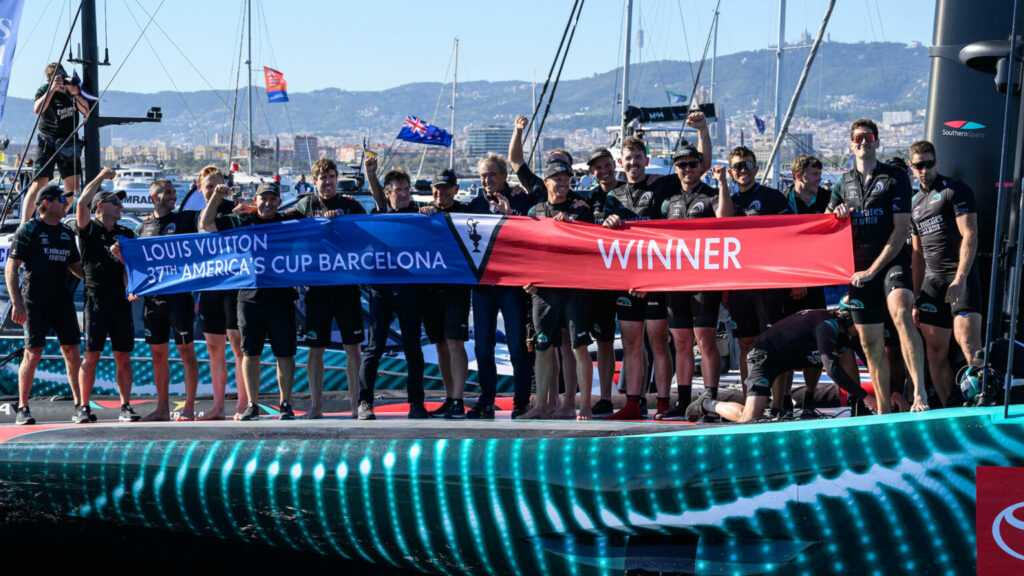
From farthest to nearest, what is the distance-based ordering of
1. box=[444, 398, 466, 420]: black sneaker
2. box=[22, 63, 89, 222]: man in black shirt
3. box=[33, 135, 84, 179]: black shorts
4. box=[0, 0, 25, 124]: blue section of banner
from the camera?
box=[33, 135, 84, 179]: black shorts, box=[22, 63, 89, 222]: man in black shirt, box=[444, 398, 466, 420]: black sneaker, box=[0, 0, 25, 124]: blue section of banner

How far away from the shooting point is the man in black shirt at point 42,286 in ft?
24.2

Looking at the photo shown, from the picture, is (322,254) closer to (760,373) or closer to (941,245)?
(760,373)

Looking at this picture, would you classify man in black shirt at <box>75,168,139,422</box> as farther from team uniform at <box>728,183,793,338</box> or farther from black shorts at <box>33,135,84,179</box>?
team uniform at <box>728,183,793,338</box>

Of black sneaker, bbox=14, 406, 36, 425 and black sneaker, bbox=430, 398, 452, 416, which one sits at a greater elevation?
black sneaker, bbox=430, 398, 452, 416

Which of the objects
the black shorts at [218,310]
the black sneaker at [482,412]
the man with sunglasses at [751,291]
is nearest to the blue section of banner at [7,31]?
the black shorts at [218,310]

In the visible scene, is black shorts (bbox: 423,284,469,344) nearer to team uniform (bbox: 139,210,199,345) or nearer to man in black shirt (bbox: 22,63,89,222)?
team uniform (bbox: 139,210,199,345)

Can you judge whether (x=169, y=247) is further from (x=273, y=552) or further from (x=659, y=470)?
(x=659, y=470)

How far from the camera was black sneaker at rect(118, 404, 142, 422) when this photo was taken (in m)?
7.44

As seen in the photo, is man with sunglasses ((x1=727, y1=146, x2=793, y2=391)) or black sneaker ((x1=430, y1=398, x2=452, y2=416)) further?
black sneaker ((x1=430, y1=398, x2=452, y2=416))

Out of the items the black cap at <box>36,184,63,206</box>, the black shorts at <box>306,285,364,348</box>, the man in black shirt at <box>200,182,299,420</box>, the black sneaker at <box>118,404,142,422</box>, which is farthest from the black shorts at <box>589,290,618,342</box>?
the black cap at <box>36,184,63,206</box>

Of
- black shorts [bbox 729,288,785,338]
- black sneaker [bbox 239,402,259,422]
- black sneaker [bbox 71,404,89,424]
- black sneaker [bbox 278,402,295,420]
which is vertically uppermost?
black shorts [bbox 729,288,785,338]

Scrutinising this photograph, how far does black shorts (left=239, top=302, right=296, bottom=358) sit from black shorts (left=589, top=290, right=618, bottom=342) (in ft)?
7.05

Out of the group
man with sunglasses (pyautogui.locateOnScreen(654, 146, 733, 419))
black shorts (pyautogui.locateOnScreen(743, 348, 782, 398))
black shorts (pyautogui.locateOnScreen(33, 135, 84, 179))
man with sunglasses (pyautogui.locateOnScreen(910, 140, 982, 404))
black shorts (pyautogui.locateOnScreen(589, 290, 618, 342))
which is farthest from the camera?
black shorts (pyautogui.locateOnScreen(33, 135, 84, 179))

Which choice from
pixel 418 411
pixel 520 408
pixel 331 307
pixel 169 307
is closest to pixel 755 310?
pixel 520 408
